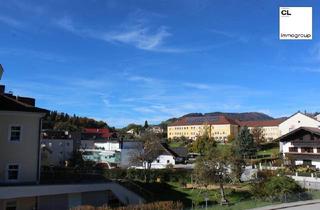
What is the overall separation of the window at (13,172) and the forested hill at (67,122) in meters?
89.5

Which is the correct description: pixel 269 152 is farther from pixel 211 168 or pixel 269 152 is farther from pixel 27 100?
pixel 27 100

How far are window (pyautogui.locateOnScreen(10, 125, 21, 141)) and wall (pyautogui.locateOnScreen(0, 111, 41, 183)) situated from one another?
0.78 feet

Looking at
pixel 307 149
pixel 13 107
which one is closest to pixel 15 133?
pixel 13 107

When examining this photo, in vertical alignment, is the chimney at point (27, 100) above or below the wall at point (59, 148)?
above

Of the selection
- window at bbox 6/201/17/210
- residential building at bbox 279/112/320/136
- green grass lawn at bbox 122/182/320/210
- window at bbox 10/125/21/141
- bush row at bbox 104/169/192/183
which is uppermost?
residential building at bbox 279/112/320/136

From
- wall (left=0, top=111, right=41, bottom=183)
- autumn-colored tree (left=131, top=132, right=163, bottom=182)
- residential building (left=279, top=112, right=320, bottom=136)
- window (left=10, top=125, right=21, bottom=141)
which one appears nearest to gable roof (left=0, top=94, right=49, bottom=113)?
wall (left=0, top=111, right=41, bottom=183)

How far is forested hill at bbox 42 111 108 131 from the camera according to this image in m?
126

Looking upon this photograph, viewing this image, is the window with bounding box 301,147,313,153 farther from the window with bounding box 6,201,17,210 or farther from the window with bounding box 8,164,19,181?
the window with bounding box 6,201,17,210

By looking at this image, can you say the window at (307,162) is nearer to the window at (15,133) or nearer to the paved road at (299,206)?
the paved road at (299,206)

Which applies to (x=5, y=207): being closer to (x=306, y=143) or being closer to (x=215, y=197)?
(x=215, y=197)

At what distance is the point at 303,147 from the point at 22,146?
56.8 m

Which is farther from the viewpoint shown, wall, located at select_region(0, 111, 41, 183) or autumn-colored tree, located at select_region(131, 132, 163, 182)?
autumn-colored tree, located at select_region(131, 132, 163, 182)

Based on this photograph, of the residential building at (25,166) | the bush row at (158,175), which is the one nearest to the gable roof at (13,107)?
the residential building at (25,166)

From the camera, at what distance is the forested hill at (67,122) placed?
4943 inches
